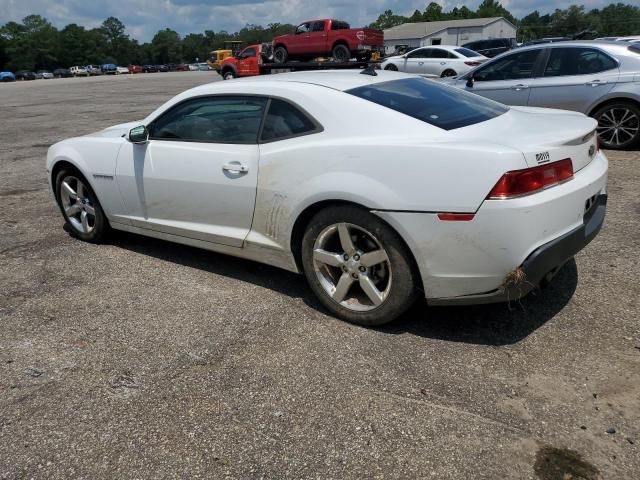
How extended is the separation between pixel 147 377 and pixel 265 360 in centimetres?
64

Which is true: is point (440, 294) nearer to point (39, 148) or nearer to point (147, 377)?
point (147, 377)

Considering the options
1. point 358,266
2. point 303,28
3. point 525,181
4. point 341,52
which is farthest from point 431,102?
point 303,28

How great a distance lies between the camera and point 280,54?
2338 cm

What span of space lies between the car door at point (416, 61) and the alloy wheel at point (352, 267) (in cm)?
1827

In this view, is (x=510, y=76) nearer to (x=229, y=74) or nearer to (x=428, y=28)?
(x=229, y=74)

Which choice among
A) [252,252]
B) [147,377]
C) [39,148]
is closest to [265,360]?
[147,377]

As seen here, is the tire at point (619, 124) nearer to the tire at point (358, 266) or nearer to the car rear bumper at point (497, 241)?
the car rear bumper at point (497, 241)

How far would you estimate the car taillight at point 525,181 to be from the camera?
2613mm

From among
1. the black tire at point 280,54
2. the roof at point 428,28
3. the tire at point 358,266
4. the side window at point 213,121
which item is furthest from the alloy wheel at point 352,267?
the roof at point 428,28

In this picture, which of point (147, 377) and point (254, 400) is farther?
point (147, 377)

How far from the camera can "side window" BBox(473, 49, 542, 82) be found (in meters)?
7.91

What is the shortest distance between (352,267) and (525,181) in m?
1.10

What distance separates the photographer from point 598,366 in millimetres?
2777

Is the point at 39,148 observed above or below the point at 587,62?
below
